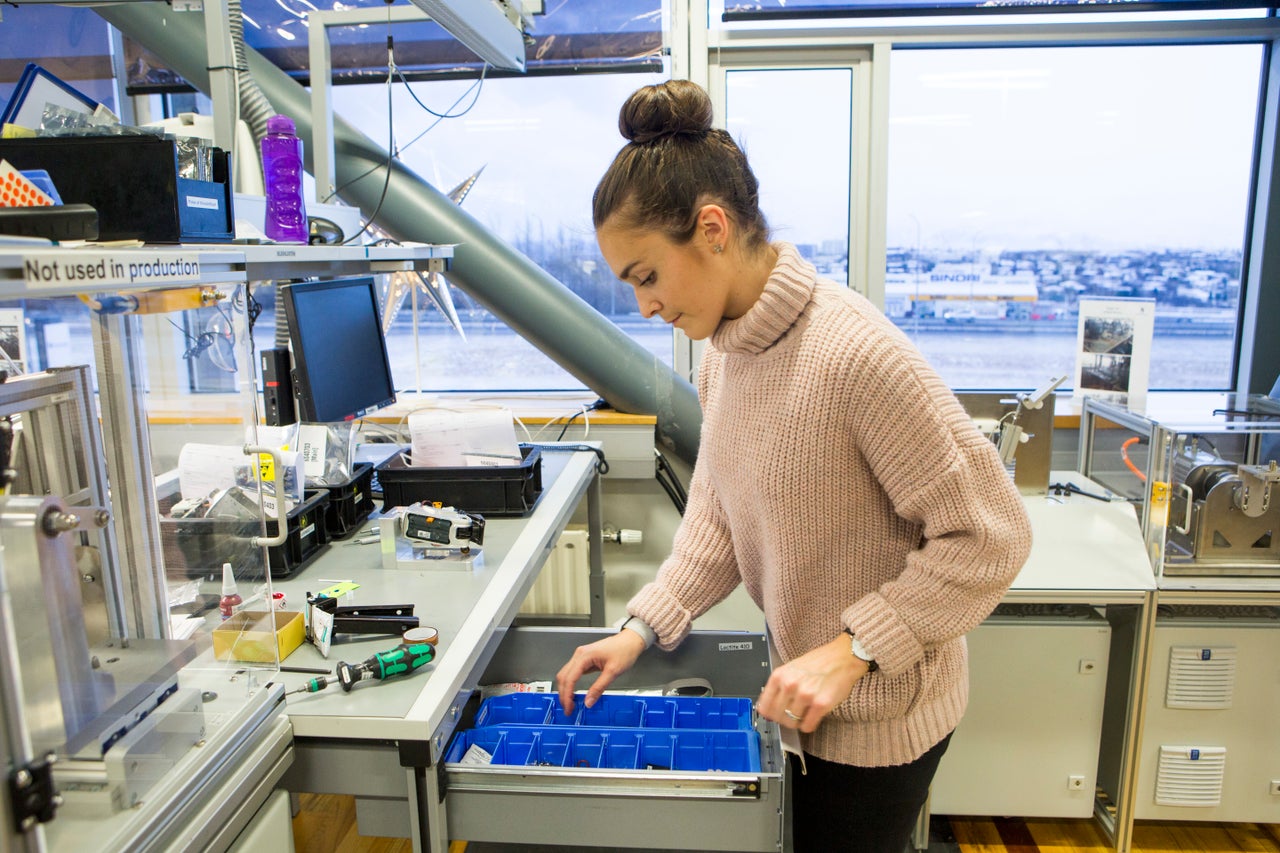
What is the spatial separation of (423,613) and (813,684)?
69cm

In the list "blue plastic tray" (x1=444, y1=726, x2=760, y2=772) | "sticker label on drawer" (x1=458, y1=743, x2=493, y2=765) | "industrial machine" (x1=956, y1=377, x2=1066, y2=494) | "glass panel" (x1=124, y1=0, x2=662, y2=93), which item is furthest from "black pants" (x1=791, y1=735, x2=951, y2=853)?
"glass panel" (x1=124, y1=0, x2=662, y2=93)

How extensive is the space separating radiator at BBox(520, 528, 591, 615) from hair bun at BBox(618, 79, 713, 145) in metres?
1.91

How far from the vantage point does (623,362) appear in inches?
110

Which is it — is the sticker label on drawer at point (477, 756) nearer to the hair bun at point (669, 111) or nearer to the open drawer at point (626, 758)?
the open drawer at point (626, 758)

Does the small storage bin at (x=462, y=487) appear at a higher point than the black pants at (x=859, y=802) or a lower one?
higher

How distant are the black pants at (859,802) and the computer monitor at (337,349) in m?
1.17

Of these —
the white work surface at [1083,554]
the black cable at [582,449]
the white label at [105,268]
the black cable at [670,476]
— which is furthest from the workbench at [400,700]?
the black cable at [670,476]

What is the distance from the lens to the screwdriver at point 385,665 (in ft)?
4.00

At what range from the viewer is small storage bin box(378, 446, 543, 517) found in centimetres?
197

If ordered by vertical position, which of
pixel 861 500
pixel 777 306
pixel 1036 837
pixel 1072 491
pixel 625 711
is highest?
pixel 777 306

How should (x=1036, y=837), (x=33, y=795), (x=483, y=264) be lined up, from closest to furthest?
(x=33, y=795) < (x=1036, y=837) < (x=483, y=264)

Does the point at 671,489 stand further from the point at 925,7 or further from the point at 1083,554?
the point at 925,7

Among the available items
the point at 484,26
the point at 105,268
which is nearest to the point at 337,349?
the point at 484,26

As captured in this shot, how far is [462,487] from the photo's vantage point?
78.0 inches
